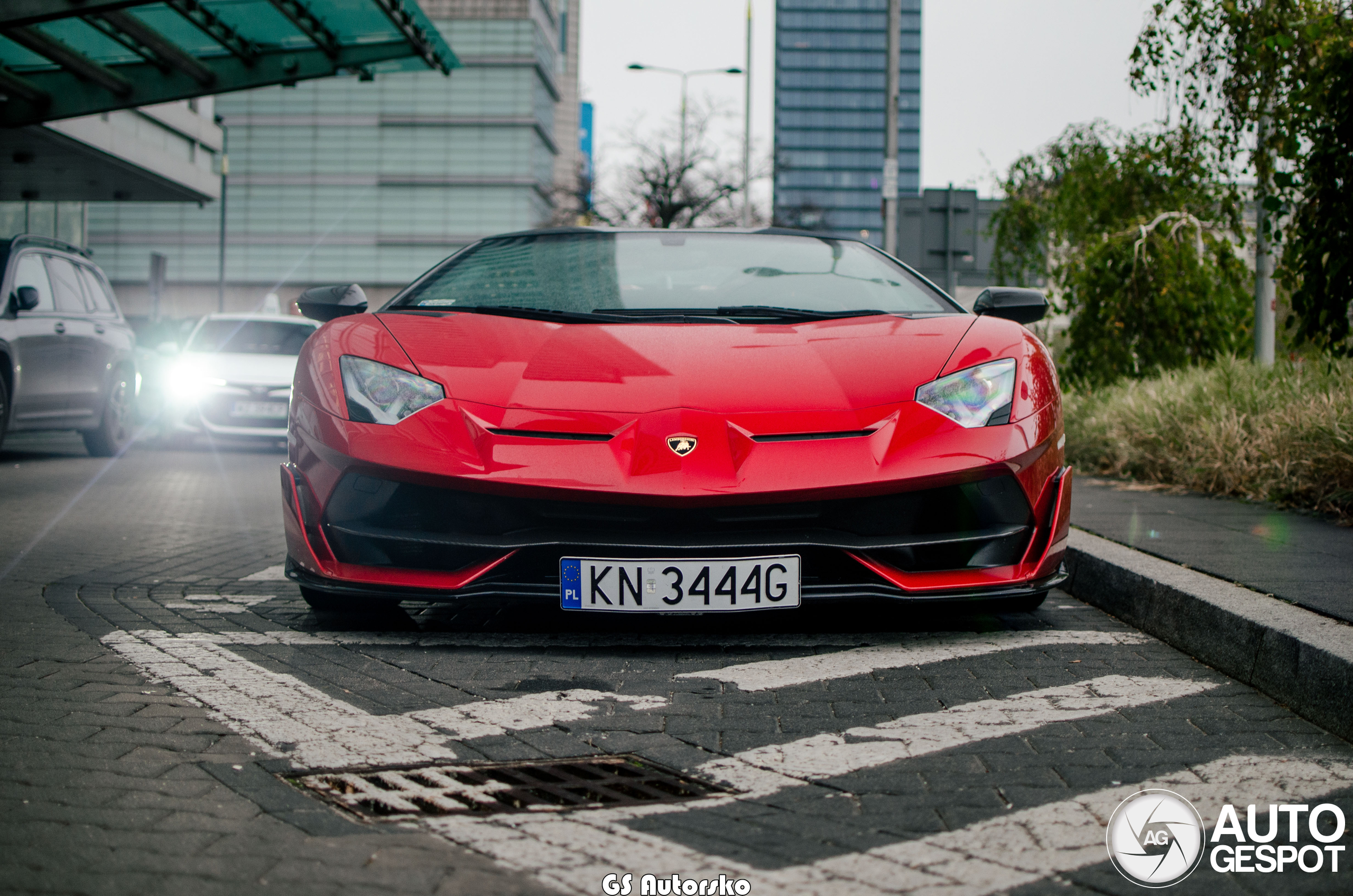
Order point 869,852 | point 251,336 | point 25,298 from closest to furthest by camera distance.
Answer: point 869,852 < point 25,298 < point 251,336

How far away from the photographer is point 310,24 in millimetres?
16281

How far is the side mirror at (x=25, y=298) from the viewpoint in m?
10.7

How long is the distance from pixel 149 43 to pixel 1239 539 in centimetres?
1436

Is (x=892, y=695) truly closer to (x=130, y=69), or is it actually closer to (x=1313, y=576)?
(x=1313, y=576)

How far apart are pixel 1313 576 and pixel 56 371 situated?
10056mm

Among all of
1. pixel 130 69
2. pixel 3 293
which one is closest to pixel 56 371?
pixel 3 293

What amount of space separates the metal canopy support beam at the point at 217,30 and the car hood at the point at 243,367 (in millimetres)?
4168

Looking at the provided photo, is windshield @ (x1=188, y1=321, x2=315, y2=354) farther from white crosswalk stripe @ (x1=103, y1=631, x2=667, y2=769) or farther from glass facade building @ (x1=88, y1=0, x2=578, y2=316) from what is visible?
glass facade building @ (x1=88, y1=0, x2=578, y2=316)

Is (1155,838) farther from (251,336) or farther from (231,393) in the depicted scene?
(251,336)

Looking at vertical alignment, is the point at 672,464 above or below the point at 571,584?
above

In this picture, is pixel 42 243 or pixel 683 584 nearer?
pixel 683 584

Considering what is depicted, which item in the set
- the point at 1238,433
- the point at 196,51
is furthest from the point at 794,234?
the point at 196,51

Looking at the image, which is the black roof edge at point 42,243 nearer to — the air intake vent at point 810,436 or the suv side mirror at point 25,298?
the suv side mirror at point 25,298

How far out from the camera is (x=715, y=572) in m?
3.73
